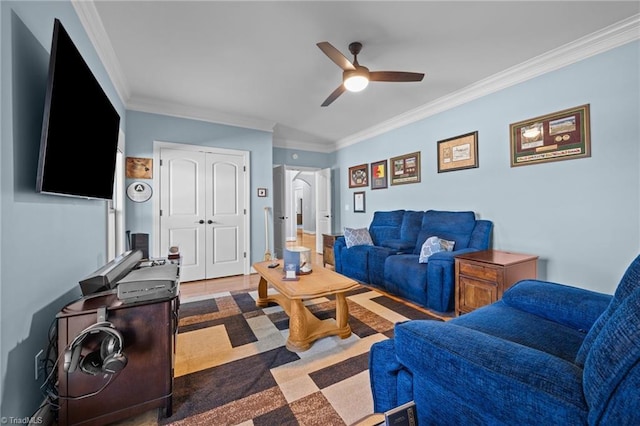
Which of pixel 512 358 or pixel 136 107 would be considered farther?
pixel 136 107

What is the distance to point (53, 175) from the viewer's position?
1.35 m

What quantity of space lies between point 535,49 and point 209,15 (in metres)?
3.05

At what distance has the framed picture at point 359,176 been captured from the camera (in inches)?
207

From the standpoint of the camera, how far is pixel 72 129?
4.91 ft

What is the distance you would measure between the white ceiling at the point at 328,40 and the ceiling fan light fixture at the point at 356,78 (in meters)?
0.28

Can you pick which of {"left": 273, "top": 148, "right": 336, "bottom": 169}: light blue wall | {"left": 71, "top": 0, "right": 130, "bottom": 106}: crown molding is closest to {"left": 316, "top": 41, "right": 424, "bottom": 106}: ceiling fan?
{"left": 71, "top": 0, "right": 130, "bottom": 106}: crown molding

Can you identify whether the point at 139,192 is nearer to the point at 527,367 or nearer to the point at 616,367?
the point at 527,367

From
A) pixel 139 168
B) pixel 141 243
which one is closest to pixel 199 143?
pixel 139 168

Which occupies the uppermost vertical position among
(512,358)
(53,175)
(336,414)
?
(53,175)

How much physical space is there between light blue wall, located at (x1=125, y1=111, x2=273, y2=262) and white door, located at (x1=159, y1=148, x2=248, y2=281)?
0.55ft

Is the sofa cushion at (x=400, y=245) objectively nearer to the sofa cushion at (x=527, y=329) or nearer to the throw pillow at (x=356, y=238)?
the throw pillow at (x=356, y=238)

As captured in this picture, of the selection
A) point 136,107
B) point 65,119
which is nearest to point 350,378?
point 65,119

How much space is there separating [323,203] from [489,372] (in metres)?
5.73

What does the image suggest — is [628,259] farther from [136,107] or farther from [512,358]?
[136,107]
